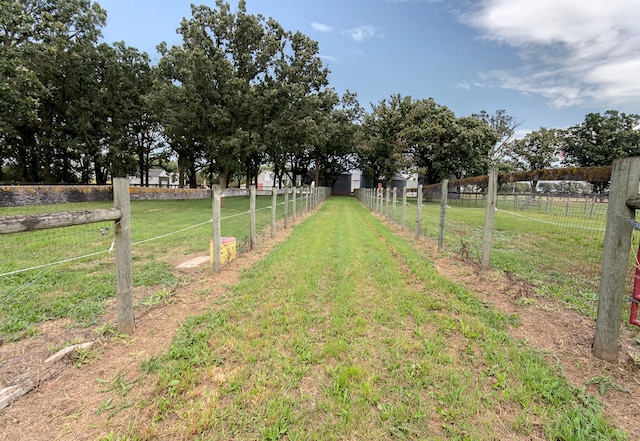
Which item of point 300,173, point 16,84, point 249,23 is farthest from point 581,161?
point 16,84

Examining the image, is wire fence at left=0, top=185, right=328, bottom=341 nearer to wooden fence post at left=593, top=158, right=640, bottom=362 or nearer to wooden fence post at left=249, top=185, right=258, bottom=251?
wooden fence post at left=249, top=185, right=258, bottom=251

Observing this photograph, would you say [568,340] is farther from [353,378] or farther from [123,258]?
[123,258]

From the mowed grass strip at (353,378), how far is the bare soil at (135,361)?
146mm

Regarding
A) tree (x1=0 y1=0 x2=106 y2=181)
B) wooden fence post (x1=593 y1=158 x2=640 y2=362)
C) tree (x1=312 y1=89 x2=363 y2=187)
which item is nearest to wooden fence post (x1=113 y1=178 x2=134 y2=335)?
wooden fence post (x1=593 y1=158 x2=640 y2=362)

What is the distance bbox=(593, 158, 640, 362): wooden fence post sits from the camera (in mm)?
2283

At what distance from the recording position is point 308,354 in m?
2.42

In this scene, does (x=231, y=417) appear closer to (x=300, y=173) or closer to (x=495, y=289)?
(x=495, y=289)

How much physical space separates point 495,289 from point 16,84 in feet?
59.7

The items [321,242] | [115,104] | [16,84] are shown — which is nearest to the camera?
[321,242]

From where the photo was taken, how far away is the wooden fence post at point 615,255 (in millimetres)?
2283

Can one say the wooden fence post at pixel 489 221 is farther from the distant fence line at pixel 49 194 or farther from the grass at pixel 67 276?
the distant fence line at pixel 49 194

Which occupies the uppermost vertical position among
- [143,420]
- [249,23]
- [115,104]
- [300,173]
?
[249,23]

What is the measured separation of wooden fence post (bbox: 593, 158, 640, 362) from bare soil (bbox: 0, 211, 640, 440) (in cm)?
19

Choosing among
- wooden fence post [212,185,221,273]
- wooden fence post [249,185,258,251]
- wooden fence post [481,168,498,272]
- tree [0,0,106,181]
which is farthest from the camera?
tree [0,0,106,181]
